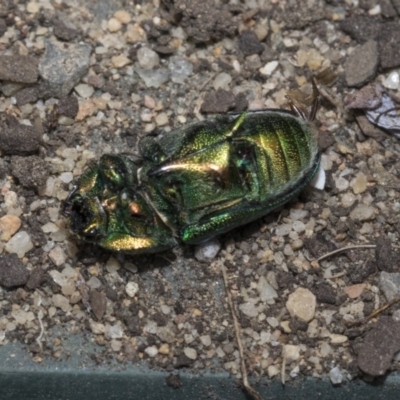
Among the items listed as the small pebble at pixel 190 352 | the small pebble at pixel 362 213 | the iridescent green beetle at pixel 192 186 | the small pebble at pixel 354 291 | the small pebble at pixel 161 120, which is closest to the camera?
the iridescent green beetle at pixel 192 186

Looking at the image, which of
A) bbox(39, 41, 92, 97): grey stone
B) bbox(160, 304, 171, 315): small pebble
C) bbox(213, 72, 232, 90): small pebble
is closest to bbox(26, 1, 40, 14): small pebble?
bbox(39, 41, 92, 97): grey stone

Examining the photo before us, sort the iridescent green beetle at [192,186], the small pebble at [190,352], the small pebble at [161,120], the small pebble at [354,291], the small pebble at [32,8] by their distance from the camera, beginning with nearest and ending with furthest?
the iridescent green beetle at [192,186], the small pebble at [190,352], the small pebble at [354,291], the small pebble at [161,120], the small pebble at [32,8]

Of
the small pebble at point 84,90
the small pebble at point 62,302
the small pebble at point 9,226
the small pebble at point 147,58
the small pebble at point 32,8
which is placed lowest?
the small pebble at point 62,302

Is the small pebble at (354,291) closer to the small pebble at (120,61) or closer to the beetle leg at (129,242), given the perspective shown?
the beetle leg at (129,242)

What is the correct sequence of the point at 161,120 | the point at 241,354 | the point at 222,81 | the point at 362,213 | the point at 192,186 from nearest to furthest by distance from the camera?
the point at 192,186 → the point at 241,354 → the point at 362,213 → the point at 161,120 → the point at 222,81

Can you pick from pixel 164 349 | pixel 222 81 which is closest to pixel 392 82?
pixel 222 81

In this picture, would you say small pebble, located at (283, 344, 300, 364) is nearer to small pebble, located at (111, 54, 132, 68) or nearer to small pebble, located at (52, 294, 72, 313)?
small pebble, located at (52, 294, 72, 313)

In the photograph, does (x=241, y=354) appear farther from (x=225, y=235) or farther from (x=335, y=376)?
(x=225, y=235)

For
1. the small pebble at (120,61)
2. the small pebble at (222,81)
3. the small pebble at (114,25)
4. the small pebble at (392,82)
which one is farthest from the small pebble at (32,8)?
the small pebble at (392,82)
